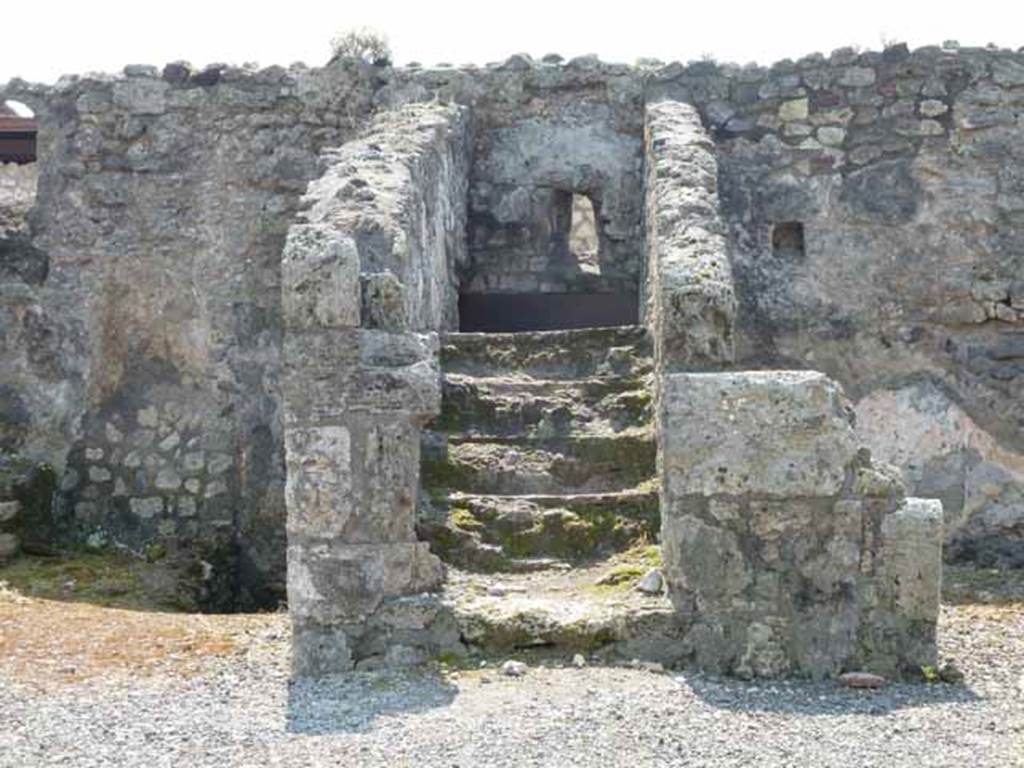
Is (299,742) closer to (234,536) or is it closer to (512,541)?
(512,541)

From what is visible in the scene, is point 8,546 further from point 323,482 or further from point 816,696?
point 816,696

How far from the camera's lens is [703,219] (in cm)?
833

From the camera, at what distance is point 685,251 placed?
305 inches

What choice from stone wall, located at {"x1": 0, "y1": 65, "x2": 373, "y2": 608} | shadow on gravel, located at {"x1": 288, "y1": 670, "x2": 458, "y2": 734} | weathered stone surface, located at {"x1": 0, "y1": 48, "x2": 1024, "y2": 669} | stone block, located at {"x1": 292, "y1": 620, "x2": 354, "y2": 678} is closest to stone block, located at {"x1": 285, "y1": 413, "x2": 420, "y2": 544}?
stone block, located at {"x1": 292, "y1": 620, "x2": 354, "y2": 678}

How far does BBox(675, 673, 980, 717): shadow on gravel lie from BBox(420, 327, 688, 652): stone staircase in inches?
Answer: 17.7

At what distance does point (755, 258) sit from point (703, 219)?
260cm

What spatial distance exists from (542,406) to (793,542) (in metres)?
2.02

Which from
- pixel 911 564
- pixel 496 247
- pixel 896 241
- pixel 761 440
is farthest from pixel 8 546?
pixel 896 241

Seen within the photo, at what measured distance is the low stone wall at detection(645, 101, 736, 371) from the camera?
23.5ft

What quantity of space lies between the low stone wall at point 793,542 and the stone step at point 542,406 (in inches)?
57.6

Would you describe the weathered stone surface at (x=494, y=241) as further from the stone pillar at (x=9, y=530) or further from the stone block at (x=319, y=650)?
the stone block at (x=319, y=650)

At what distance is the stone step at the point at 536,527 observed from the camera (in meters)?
7.46

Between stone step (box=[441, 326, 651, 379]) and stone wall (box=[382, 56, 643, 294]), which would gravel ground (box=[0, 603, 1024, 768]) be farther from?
stone wall (box=[382, 56, 643, 294])

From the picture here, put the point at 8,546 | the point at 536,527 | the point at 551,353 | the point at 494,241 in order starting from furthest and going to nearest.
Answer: the point at 494,241 → the point at 8,546 → the point at 551,353 → the point at 536,527
